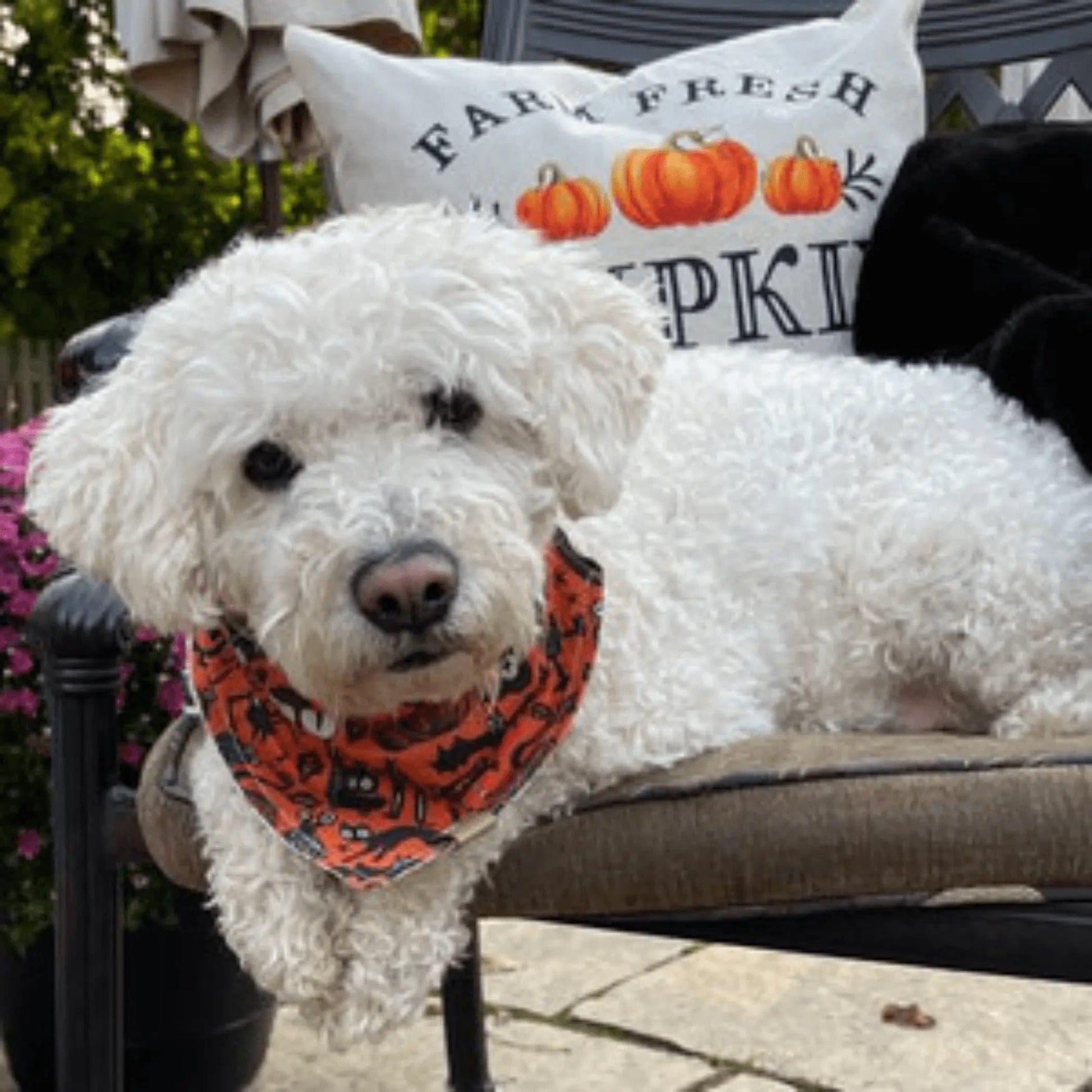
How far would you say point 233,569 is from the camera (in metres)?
1.38

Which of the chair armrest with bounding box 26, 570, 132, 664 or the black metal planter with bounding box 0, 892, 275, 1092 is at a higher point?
the chair armrest with bounding box 26, 570, 132, 664

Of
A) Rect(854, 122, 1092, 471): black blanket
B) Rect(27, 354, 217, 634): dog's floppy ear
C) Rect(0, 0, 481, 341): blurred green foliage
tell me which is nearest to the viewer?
Rect(27, 354, 217, 634): dog's floppy ear

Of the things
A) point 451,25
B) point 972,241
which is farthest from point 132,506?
point 451,25

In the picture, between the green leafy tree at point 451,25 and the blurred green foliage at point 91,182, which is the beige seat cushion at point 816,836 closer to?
the blurred green foliage at point 91,182

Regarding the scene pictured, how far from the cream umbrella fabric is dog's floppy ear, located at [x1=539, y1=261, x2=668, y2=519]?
83.7 inches

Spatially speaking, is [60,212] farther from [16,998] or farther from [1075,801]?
[1075,801]

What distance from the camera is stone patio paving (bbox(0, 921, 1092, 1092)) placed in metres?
2.58

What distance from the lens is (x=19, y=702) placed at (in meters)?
2.40

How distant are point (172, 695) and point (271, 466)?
1131 millimetres

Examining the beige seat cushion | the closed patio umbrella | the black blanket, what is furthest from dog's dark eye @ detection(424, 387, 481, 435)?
the closed patio umbrella

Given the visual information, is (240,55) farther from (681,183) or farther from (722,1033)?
(722,1033)

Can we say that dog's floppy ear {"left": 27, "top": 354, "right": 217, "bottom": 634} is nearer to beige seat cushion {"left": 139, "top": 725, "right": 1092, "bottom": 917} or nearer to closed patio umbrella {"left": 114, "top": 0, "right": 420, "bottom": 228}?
beige seat cushion {"left": 139, "top": 725, "right": 1092, "bottom": 917}

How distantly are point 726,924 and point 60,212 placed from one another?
4.71 meters

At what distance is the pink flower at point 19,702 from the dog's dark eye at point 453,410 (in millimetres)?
1206
